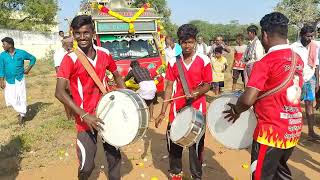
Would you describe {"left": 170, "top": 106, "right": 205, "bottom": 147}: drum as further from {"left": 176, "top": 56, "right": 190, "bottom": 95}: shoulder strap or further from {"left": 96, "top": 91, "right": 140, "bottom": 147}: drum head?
{"left": 96, "top": 91, "right": 140, "bottom": 147}: drum head

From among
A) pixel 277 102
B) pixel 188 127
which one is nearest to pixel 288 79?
pixel 277 102

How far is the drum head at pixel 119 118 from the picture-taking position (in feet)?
13.4

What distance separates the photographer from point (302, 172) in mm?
5910

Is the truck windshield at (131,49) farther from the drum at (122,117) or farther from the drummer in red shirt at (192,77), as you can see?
the drum at (122,117)

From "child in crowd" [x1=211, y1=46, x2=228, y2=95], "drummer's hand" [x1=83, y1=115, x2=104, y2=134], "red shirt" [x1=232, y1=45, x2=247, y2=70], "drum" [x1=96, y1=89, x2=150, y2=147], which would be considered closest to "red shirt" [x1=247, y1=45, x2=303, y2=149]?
"drum" [x1=96, y1=89, x2=150, y2=147]

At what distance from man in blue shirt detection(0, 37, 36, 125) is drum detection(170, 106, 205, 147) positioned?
592cm

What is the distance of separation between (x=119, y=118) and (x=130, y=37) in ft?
26.6

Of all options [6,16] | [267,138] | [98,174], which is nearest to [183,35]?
[267,138]

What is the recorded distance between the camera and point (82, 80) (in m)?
4.37

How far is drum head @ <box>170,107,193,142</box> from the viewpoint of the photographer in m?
4.46

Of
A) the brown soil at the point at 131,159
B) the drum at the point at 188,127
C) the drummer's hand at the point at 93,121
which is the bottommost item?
the brown soil at the point at 131,159

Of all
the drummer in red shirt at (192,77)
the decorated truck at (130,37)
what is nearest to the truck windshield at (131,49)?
the decorated truck at (130,37)

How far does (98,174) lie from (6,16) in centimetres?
3793

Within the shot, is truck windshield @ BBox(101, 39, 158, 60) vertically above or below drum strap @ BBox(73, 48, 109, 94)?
below
